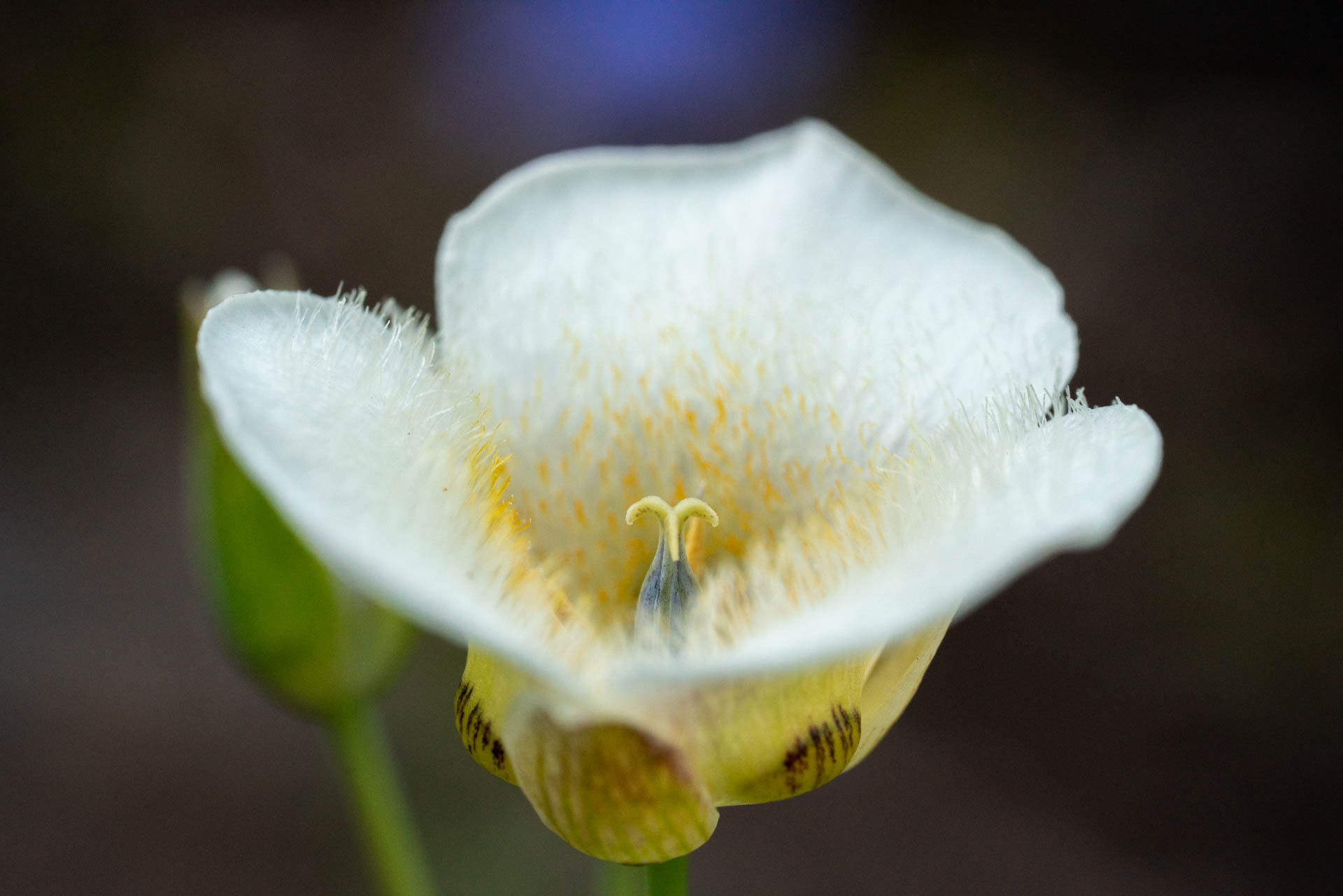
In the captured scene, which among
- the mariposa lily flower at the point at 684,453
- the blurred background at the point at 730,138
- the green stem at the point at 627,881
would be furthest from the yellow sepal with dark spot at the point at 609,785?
the blurred background at the point at 730,138

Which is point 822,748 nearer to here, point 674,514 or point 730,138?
point 674,514

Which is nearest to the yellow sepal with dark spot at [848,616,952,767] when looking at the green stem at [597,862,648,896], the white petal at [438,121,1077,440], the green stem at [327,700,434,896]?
the white petal at [438,121,1077,440]

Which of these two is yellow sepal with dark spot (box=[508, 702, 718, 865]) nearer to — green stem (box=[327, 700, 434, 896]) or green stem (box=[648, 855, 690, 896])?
green stem (box=[648, 855, 690, 896])

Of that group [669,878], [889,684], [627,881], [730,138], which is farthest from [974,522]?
[730,138]

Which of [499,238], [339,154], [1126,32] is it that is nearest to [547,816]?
[499,238]

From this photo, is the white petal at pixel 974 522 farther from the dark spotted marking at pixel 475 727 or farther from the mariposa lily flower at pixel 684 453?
the dark spotted marking at pixel 475 727

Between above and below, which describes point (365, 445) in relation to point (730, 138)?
above
